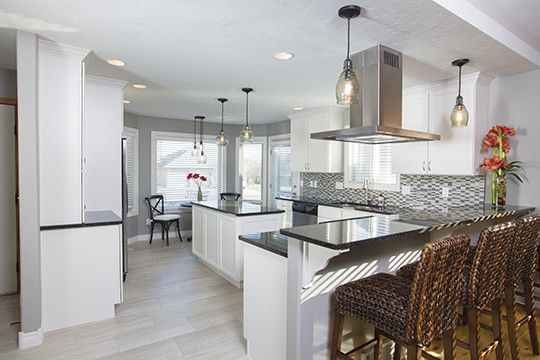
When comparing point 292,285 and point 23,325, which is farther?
point 23,325

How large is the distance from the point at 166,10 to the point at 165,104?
10.7 feet

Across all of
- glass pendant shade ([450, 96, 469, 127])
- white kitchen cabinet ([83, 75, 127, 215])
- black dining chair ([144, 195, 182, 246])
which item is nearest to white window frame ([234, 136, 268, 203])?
black dining chair ([144, 195, 182, 246])

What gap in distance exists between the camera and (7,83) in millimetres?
3434

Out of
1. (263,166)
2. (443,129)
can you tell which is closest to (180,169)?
(263,166)

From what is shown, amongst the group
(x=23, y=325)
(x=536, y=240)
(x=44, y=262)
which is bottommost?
(x=23, y=325)

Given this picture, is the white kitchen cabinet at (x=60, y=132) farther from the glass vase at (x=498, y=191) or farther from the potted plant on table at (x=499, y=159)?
the glass vase at (x=498, y=191)

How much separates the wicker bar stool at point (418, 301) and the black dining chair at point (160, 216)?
468 cm

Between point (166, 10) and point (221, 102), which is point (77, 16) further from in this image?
point (221, 102)

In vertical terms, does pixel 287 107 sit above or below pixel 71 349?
above

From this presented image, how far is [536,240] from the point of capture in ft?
7.30

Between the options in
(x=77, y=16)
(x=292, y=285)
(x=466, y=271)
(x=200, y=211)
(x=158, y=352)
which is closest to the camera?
(x=292, y=285)

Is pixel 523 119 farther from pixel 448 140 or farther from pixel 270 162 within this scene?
pixel 270 162

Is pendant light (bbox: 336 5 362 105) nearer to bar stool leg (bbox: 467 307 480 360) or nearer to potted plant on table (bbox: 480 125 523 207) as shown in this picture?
bar stool leg (bbox: 467 307 480 360)

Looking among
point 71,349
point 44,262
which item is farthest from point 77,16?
point 71,349
